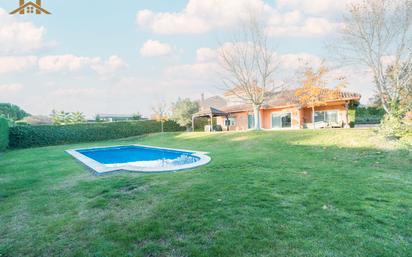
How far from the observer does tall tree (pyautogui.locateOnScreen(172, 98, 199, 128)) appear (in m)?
29.9

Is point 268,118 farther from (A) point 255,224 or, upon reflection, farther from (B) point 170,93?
(A) point 255,224

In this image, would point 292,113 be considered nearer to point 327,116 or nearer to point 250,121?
point 327,116

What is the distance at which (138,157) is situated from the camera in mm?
13578

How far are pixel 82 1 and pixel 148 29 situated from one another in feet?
21.8

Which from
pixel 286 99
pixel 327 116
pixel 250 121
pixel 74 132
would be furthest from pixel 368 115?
pixel 74 132

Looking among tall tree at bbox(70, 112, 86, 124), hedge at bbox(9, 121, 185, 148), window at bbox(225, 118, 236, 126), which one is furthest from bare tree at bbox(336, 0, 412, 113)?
tall tree at bbox(70, 112, 86, 124)

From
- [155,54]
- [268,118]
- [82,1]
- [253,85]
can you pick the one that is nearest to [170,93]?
[155,54]

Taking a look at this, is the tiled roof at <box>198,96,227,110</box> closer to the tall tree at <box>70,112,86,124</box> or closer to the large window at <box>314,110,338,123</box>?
the tall tree at <box>70,112,86,124</box>

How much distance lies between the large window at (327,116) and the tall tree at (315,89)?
310cm

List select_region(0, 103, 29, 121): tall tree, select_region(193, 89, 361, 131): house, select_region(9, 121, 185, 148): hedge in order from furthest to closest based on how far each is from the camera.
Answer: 1. select_region(0, 103, 29, 121): tall tree
2. select_region(193, 89, 361, 131): house
3. select_region(9, 121, 185, 148): hedge

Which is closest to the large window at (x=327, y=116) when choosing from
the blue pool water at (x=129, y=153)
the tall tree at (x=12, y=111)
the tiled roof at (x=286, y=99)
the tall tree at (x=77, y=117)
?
the tiled roof at (x=286, y=99)

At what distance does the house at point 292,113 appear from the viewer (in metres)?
20.8

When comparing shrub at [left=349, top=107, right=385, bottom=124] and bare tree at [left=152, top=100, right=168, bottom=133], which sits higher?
bare tree at [left=152, top=100, right=168, bottom=133]

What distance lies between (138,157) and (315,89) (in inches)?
599
